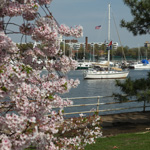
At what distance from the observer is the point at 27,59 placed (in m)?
4.86

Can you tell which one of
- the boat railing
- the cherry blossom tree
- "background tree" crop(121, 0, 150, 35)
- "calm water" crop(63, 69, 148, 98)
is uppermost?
"background tree" crop(121, 0, 150, 35)

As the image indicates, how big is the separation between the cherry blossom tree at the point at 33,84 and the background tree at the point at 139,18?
22.3 feet

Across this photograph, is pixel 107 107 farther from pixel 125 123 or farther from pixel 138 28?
pixel 138 28

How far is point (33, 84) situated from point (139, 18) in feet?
27.6

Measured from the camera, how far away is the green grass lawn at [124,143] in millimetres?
9141

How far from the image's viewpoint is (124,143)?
31.9 ft

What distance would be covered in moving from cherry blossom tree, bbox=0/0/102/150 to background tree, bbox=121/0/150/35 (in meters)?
6.81

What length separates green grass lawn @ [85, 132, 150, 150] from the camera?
9141 millimetres

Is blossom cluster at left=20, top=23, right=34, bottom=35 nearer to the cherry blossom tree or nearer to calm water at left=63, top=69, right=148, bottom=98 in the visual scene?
the cherry blossom tree

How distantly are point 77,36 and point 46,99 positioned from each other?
192cm

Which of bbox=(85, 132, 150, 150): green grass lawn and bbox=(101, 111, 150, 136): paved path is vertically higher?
bbox=(85, 132, 150, 150): green grass lawn

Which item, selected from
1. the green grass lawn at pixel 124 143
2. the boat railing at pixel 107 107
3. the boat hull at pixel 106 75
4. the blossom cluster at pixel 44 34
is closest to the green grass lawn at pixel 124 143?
the green grass lawn at pixel 124 143

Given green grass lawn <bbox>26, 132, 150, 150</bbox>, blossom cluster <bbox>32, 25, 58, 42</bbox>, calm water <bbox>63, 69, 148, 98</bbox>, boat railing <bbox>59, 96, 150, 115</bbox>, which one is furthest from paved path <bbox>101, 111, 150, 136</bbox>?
calm water <bbox>63, 69, 148, 98</bbox>

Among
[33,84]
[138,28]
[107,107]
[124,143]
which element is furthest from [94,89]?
[33,84]
